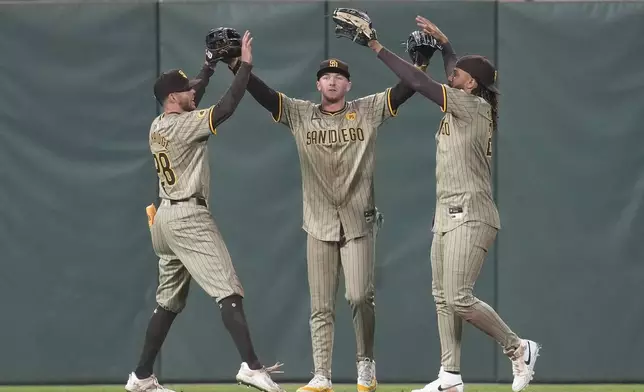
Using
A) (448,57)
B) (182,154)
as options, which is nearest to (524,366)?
(448,57)

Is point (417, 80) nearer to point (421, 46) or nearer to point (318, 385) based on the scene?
point (421, 46)

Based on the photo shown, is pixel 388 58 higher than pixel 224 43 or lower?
lower

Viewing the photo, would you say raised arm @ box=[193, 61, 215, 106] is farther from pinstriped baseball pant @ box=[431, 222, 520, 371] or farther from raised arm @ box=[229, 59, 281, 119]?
pinstriped baseball pant @ box=[431, 222, 520, 371]

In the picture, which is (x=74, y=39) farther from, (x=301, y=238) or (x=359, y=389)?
(x=359, y=389)

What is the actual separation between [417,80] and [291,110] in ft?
3.10

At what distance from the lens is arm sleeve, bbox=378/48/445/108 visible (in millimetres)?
7914

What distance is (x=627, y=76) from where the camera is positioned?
988 cm

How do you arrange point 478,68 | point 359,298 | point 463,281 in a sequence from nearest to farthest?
A: point 463,281, point 478,68, point 359,298

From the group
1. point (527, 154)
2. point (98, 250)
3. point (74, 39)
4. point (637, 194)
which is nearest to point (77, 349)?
point (98, 250)

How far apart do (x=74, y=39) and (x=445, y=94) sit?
3.21 metres

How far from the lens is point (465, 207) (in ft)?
→ 26.4

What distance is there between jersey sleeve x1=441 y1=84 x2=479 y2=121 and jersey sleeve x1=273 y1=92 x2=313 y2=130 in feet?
3.16

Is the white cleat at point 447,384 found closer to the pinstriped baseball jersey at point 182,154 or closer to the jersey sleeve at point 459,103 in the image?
the jersey sleeve at point 459,103

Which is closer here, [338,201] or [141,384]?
[338,201]
